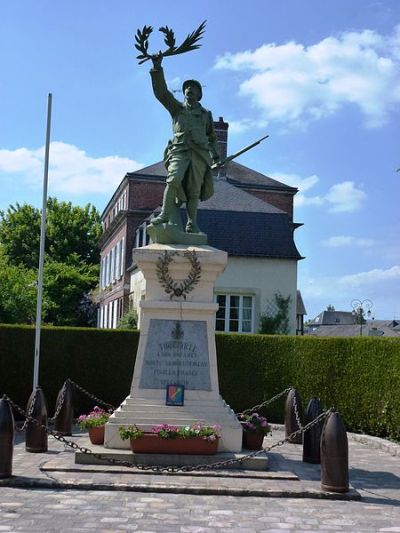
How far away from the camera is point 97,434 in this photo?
9.10 meters

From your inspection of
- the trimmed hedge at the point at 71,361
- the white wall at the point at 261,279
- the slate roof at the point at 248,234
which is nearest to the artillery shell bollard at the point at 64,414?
the trimmed hedge at the point at 71,361

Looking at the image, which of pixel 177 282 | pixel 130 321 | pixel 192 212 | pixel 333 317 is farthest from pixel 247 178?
pixel 333 317

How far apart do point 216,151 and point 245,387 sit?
6.77 metres

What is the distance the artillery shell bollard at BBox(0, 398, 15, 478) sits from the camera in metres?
7.48

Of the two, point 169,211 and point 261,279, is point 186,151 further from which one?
point 261,279

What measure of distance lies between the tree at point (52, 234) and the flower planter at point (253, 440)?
130ft

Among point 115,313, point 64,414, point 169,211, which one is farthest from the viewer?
point 115,313

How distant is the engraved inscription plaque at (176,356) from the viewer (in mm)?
9148

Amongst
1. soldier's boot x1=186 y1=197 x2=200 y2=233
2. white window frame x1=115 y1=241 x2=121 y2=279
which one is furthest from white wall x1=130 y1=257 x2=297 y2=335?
soldier's boot x1=186 y1=197 x2=200 y2=233

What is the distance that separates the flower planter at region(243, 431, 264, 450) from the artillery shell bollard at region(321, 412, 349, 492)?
1842 millimetres

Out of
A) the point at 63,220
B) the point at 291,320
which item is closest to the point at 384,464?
the point at 291,320

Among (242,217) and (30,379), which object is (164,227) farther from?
(242,217)

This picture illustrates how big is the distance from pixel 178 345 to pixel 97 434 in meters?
1.66

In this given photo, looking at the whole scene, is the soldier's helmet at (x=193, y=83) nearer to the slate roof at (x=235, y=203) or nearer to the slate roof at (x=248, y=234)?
the slate roof at (x=248, y=234)
